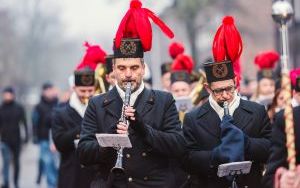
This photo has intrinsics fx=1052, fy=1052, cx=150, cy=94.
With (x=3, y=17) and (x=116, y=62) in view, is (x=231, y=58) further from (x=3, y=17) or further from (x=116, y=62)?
(x=3, y=17)

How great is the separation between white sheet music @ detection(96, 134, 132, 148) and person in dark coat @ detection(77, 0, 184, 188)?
0.16 metres

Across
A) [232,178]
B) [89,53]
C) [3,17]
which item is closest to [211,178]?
[232,178]

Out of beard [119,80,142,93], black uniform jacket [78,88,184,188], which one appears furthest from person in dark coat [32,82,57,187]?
beard [119,80,142,93]

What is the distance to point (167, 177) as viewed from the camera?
8906 mm

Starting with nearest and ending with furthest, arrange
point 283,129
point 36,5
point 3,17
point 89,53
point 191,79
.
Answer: point 283,129, point 89,53, point 191,79, point 3,17, point 36,5

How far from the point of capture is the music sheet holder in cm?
873

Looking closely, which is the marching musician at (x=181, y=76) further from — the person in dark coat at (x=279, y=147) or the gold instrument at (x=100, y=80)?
the person in dark coat at (x=279, y=147)

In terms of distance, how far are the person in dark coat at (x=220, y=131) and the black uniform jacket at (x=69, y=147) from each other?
2752 millimetres

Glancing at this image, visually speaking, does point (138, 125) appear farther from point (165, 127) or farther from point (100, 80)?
point (100, 80)

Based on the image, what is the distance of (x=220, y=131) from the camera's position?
9.11 metres

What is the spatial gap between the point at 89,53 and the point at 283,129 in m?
6.20

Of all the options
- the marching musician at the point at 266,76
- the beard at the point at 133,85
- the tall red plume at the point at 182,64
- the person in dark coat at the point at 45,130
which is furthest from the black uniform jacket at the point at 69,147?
the person in dark coat at the point at 45,130

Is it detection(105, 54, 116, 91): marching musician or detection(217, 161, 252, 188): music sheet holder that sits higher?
detection(105, 54, 116, 91): marching musician

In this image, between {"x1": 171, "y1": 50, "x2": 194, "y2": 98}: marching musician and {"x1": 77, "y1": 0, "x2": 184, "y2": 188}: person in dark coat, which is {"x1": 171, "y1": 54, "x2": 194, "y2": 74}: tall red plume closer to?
{"x1": 171, "y1": 50, "x2": 194, "y2": 98}: marching musician
